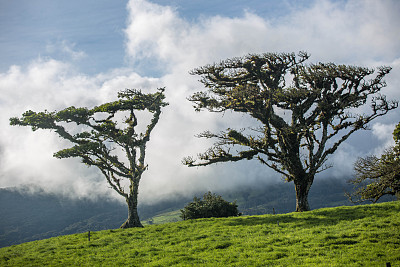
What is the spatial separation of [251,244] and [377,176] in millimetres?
22530

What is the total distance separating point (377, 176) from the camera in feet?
117

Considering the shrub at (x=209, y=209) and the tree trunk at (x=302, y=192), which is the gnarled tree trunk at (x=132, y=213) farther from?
the tree trunk at (x=302, y=192)

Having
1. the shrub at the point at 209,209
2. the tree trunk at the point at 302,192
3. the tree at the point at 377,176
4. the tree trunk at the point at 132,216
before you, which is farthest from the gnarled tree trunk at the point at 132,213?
the tree at the point at 377,176

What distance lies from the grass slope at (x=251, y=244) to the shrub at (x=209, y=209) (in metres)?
7.19

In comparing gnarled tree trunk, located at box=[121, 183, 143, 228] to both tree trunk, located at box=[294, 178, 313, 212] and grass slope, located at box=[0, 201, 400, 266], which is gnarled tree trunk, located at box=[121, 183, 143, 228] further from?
tree trunk, located at box=[294, 178, 313, 212]

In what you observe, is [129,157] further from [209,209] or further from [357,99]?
[357,99]

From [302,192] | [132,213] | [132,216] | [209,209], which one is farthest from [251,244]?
[132,213]

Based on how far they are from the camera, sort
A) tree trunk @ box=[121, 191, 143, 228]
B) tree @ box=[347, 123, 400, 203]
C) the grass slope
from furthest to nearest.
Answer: tree trunk @ box=[121, 191, 143, 228] → tree @ box=[347, 123, 400, 203] → the grass slope

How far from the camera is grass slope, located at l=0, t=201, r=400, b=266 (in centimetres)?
1789

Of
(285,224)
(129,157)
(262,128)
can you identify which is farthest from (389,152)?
(129,157)

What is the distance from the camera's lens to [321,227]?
79.2 ft

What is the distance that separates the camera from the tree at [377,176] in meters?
34.2

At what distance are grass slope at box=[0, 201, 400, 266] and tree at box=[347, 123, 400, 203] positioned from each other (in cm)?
606

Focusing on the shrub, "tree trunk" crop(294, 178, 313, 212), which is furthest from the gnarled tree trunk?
"tree trunk" crop(294, 178, 313, 212)
